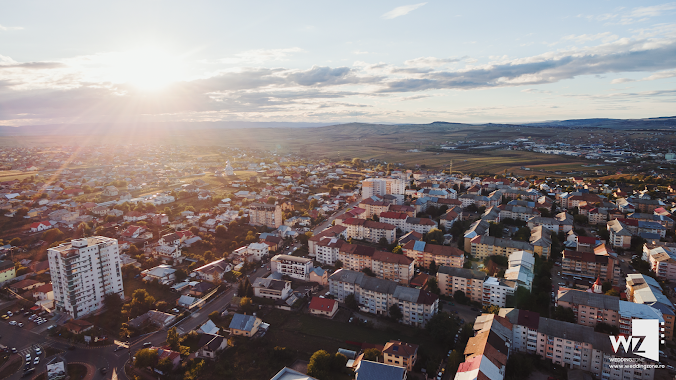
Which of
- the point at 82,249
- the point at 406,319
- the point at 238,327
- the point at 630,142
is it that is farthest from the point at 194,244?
the point at 630,142

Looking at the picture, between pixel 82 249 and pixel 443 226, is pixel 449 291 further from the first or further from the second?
pixel 82 249

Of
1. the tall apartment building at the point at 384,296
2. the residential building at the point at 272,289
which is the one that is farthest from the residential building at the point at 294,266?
the tall apartment building at the point at 384,296

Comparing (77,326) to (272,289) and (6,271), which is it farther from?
(272,289)

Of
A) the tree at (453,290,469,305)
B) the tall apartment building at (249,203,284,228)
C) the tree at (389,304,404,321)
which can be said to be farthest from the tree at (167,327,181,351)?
the tall apartment building at (249,203,284,228)

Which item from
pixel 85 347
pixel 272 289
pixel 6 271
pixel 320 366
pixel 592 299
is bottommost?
pixel 85 347

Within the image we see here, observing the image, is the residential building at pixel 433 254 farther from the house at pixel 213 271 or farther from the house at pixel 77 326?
the house at pixel 77 326

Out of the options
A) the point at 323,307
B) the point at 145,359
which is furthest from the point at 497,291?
the point at 145,359

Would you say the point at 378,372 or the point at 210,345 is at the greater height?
the point at 378,372
